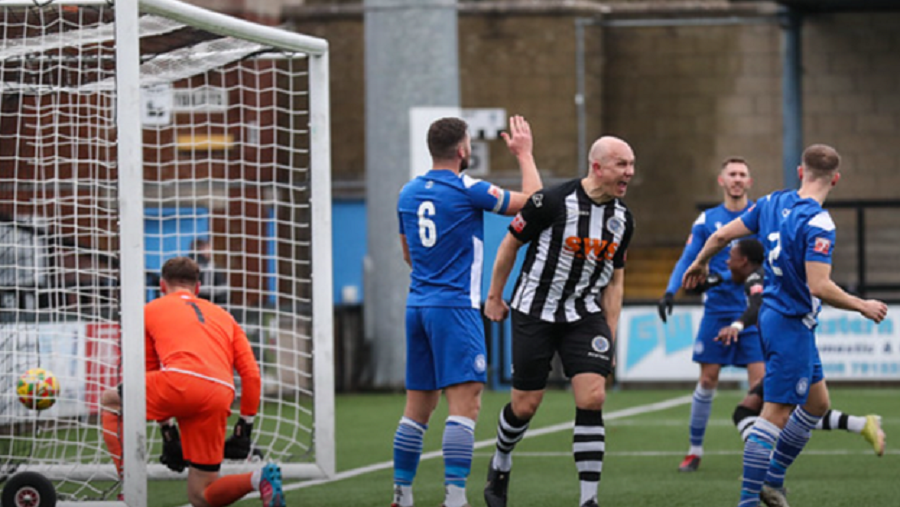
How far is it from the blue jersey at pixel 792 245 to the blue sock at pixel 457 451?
178cm

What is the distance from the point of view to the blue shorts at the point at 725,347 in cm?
1212

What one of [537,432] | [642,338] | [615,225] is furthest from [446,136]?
[642,338]

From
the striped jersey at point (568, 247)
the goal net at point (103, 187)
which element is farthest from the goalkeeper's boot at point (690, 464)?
the striped jersey at point (568, 247)

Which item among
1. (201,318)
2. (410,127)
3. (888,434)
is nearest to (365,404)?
(410,127)

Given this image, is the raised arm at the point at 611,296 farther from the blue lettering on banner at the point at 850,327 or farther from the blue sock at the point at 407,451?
the blue lettering on banner at the point at 850,327

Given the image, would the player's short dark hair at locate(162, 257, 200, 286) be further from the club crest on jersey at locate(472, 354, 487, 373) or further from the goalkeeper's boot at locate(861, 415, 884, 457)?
the goalkeeper's boot at locate(861, 415, 884, 457)

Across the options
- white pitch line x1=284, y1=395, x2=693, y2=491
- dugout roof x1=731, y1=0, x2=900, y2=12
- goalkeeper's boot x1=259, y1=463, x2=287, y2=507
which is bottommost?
white pitch line x1=284, y1=395, x2=693, y2=491

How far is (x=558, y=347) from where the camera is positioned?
9125 millimetres

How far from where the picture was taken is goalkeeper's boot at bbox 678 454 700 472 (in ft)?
39.1

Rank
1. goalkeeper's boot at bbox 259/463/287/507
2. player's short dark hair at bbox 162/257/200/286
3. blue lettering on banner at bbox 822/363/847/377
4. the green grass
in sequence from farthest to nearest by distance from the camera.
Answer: blue lettering on banner at bbox 822/363/847/377 → the green grass → player's short dark hair at bbox 162/257/200/286 → goalkeeper's boot at bbox 259/463/287/507

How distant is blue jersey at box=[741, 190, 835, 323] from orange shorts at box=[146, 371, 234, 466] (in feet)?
10.0

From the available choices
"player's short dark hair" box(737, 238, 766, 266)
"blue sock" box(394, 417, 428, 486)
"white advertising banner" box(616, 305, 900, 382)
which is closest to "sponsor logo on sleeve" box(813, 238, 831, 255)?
"blue sock" box(394, 417, 428, 486)

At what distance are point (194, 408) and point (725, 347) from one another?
4.45 meters

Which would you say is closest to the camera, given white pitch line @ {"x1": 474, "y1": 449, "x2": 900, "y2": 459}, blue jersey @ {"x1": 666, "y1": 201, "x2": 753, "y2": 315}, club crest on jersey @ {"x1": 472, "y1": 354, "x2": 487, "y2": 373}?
club crest on jersey @ {"x1": 472, "y1": 354, "x2": 487, "y2": 373}
